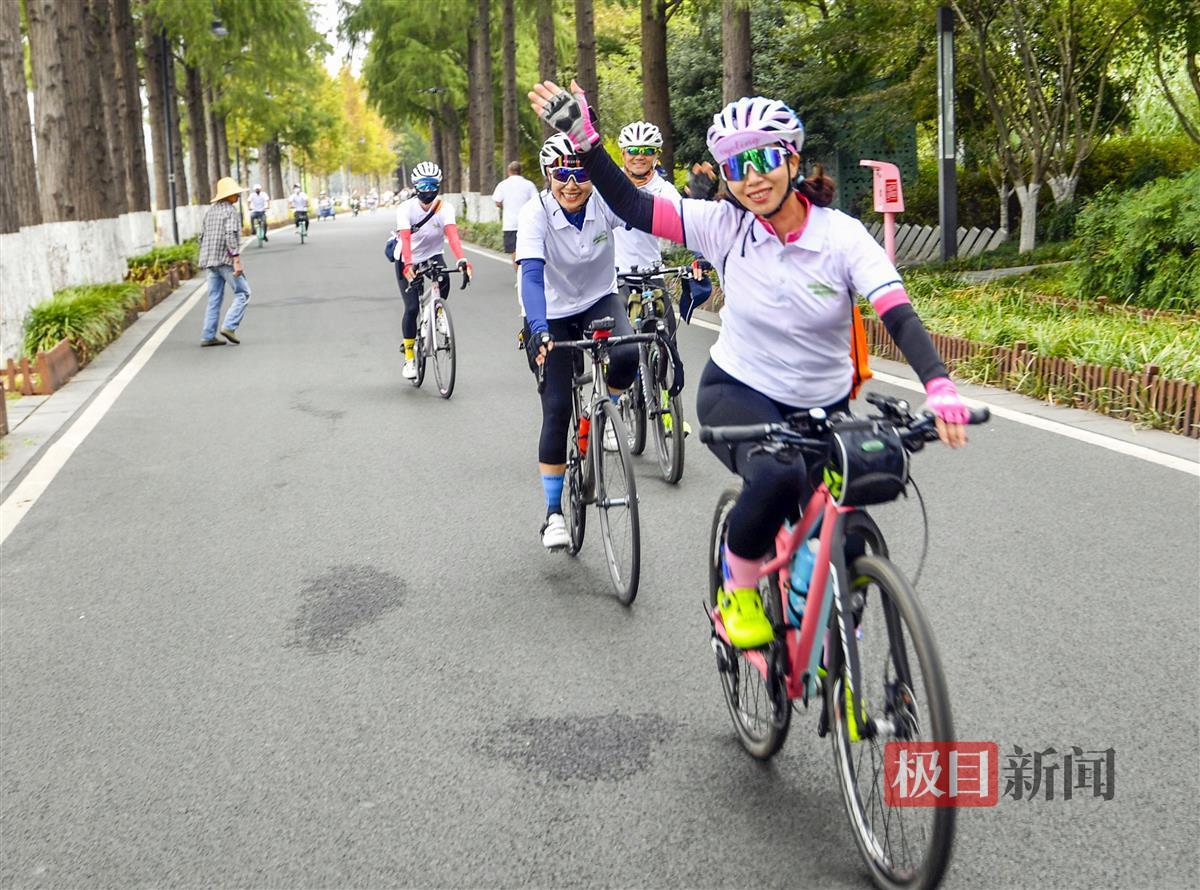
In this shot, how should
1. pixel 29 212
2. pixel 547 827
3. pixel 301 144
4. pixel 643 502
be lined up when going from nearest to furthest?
pixel 547 827
pixel 643 502
pixel 29 212
pixel 301 144

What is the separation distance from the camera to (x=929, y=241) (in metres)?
24.0

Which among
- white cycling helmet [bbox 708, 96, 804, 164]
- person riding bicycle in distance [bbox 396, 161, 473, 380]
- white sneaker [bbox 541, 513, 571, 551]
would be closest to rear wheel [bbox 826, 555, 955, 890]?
white cycling helmet [bbox 708, 96, 804, 164]

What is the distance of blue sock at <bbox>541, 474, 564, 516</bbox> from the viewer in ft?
21.1

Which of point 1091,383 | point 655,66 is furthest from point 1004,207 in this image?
point 1091,383

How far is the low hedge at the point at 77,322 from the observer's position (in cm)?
1410

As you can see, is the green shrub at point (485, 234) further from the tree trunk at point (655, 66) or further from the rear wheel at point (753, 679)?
the rear wheel at point (753, 679)

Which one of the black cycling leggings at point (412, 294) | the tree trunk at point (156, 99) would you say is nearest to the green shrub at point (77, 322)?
the black cycling leggings at point (412, 294)

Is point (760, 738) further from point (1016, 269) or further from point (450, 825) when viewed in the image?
point (1016, 269)

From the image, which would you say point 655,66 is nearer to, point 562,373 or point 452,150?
point 562,373

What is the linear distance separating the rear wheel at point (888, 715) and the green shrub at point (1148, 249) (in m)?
10.5

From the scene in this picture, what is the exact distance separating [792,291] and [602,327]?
88.8 inches

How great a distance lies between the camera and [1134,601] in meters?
5.40

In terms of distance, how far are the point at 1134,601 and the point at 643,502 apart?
2.78m

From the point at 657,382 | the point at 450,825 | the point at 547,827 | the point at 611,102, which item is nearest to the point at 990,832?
the point at 547,827
